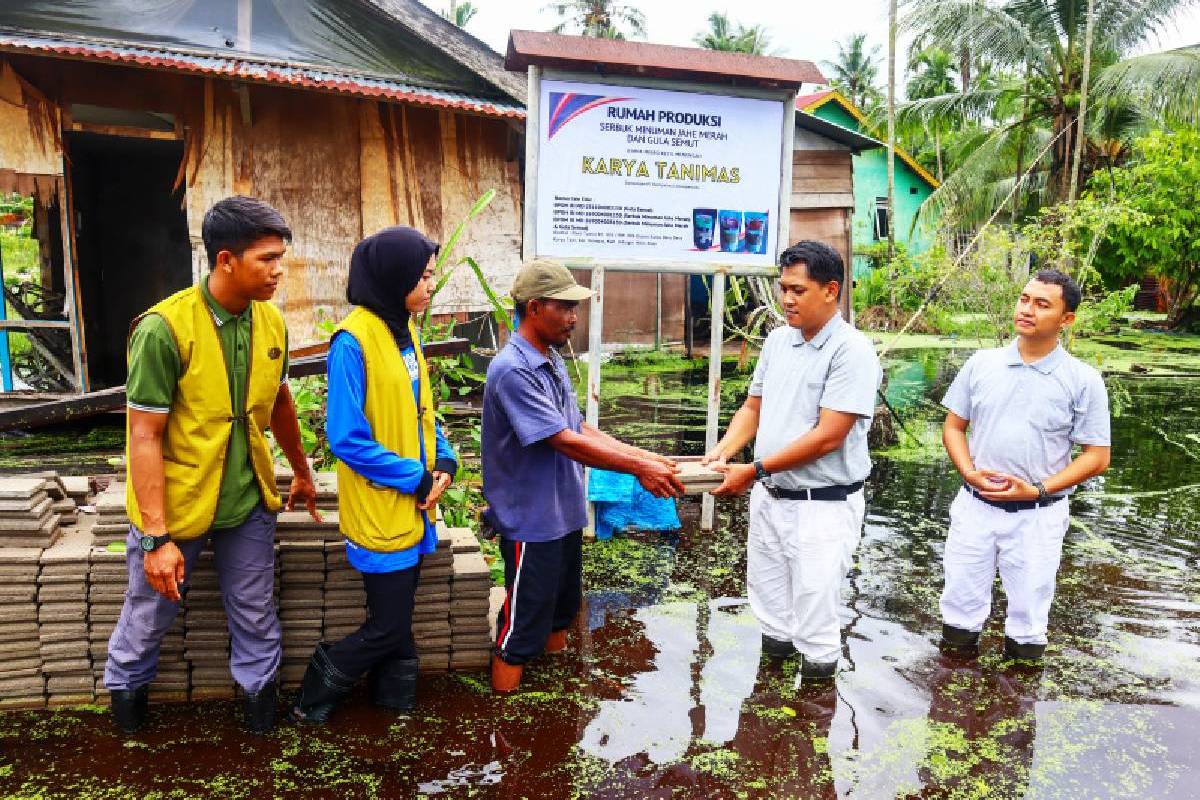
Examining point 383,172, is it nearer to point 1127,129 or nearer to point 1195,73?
point 1195,73

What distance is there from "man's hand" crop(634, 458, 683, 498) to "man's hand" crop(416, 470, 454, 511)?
2.77 ft

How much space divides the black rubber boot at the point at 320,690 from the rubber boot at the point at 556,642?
1.04m

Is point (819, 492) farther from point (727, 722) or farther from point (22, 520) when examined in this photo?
point (22, 520)

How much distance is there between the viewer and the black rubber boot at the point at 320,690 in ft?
11.3

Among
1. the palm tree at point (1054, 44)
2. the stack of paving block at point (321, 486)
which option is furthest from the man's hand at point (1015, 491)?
the palm tree at point (1054, 44)

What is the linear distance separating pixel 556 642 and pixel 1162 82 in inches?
797

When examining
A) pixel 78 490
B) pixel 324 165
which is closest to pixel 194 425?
pixel 78 490

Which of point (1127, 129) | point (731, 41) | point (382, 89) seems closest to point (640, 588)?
point (382, 89)

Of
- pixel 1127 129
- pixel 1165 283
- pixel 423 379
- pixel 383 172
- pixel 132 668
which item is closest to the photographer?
pixel 132 668

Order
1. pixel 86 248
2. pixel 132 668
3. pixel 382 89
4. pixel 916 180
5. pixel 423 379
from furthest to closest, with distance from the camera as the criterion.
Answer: pixel 916 180 < pixel 86 248 < pixel 382 89 < pixel 423 379 < pixel 132 668

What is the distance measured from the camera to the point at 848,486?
386 centimetres

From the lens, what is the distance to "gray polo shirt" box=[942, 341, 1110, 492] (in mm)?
3967

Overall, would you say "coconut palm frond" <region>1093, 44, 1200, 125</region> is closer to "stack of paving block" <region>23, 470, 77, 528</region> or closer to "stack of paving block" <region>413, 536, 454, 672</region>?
"stack of paving block" <region>413, 536, 454, 672</region>

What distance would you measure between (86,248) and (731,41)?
38.0m
